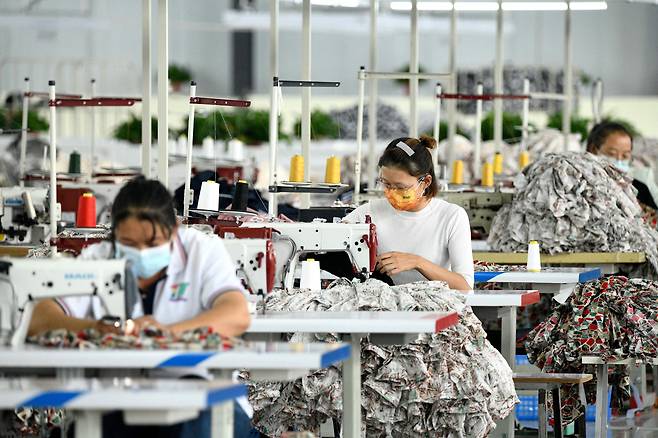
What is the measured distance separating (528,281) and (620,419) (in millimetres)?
1575

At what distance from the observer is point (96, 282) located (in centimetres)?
362

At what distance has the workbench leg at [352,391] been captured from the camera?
4.26 meters

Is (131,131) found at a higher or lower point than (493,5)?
lower

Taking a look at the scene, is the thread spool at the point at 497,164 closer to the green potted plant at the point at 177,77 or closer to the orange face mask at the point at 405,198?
the orange face mask at the point at 405,198

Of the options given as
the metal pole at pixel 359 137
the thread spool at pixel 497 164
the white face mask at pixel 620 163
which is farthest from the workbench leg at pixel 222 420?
the thread spool at pixel 497 164

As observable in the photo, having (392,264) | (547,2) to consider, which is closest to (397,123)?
(547,2)

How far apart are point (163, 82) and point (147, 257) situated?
73.6 inches

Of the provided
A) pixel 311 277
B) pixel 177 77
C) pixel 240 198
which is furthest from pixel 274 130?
pixel 177 77

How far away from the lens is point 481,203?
7566mm

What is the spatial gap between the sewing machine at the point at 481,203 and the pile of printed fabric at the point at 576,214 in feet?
0.97

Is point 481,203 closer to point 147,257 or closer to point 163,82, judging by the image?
point 163,82

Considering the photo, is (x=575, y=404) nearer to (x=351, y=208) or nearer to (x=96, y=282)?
(x=351, y=208)

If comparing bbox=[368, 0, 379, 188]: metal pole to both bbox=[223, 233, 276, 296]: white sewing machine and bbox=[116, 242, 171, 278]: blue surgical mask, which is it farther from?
bbox=[116, 242, 171, 278]: blue surgical mask

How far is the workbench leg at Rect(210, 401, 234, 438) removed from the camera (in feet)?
11.2
